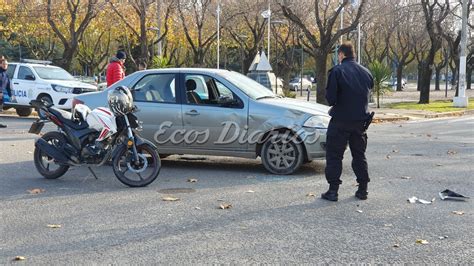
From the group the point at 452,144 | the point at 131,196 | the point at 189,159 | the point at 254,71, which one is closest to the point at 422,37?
the point at 254,71

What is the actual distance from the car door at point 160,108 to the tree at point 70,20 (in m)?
20.5

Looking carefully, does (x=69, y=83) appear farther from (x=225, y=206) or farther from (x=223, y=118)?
(x=225, y=206)

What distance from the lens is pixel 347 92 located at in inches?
265

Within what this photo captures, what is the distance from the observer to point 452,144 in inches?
501

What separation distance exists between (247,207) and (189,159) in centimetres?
389

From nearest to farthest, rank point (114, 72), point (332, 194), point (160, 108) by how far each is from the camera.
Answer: point (332, 194) → point (160, 108) → point (114, 72)

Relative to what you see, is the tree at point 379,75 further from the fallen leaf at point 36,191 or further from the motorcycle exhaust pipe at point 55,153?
the fallen leaf at point 36,191

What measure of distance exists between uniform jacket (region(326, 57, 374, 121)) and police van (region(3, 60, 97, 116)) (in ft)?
43.1

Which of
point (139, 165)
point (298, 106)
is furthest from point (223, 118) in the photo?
point (139, 165)

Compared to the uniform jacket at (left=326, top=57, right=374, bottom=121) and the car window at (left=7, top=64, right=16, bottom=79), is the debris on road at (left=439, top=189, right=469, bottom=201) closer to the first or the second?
the uniform jacket at (left=326, top=57, right=374, bottom=121)

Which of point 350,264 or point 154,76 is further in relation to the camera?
point 154,76

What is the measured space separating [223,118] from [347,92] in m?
2.48

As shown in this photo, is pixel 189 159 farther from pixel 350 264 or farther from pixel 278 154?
pixel 350 264

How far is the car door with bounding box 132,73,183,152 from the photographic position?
29.4 feet
